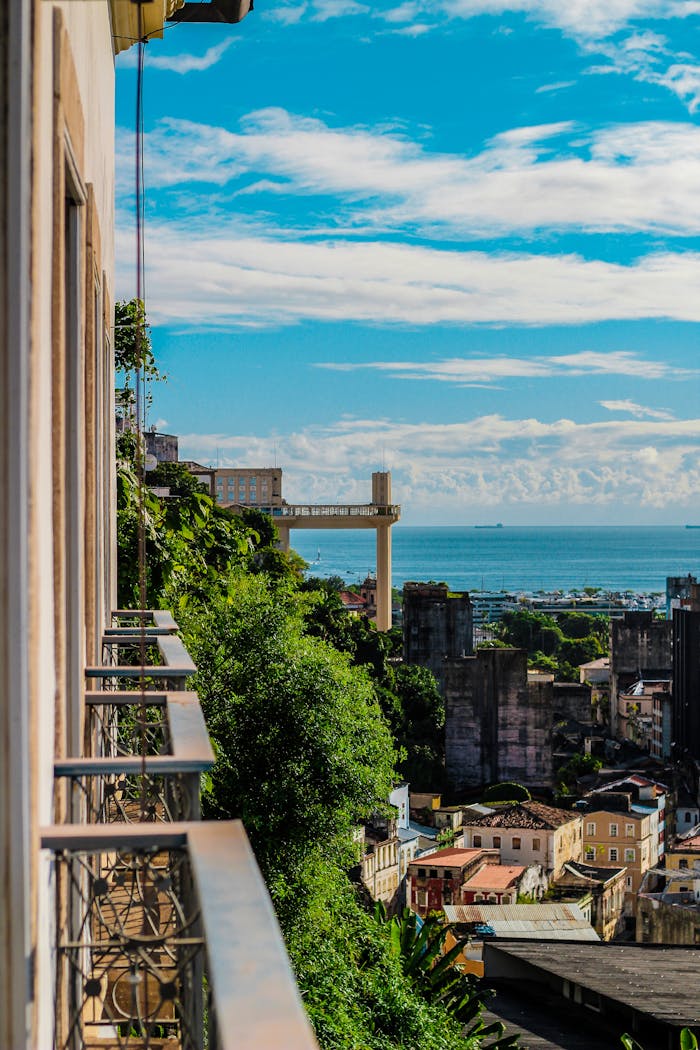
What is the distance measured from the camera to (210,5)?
6.54m

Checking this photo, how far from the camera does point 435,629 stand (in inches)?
1817

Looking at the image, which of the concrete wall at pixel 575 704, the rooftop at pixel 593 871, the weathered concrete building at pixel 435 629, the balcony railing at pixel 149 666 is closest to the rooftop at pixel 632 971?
the rooftop at pixel 593 871

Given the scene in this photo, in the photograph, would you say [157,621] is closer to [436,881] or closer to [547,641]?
[436,881]

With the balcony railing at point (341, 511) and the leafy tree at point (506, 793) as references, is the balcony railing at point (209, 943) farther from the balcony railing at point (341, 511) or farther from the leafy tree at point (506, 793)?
the balcony railing at point (341, 511)

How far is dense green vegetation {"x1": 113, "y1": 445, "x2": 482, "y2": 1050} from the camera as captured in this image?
9.00 meters

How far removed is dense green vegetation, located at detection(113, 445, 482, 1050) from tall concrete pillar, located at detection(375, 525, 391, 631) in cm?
4176

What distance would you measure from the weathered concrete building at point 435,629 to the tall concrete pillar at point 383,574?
19.4 ft

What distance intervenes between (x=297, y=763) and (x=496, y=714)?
103 ft

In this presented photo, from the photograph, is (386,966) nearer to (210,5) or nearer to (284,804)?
(284,804)

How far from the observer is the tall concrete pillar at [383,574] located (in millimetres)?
52500

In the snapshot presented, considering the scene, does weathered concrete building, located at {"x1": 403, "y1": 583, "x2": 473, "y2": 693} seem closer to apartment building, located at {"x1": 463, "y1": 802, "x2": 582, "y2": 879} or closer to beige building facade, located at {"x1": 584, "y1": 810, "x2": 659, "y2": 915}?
beige building facade, located at {"x1": 584, "y1": 810, "x2": 659, "y2": 915}

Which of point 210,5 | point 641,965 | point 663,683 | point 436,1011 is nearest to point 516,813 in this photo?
point 641,965

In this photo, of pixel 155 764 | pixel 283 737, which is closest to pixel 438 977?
pixel 283 737

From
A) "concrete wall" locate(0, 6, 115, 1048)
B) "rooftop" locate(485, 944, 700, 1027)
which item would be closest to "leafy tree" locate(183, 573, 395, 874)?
"concrete wall" locate(0, 6, 115, 1048)
